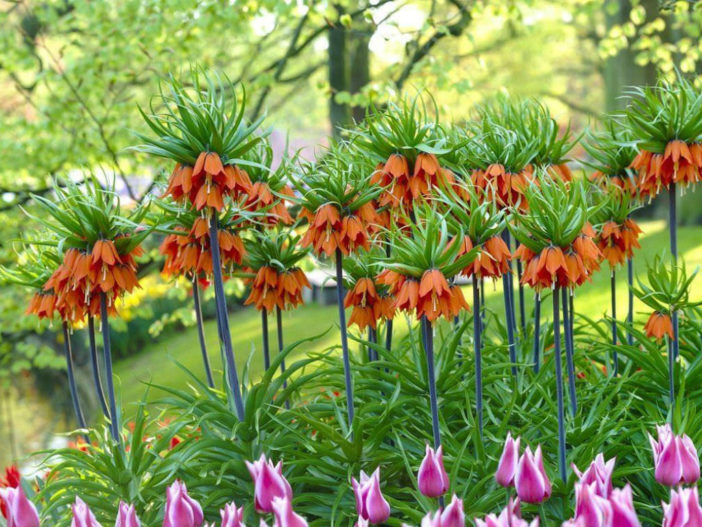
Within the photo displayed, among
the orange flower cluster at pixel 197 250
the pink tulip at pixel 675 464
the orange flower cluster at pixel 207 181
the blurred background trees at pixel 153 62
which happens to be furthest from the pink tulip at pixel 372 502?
the blurred background trees at pixel 153 62

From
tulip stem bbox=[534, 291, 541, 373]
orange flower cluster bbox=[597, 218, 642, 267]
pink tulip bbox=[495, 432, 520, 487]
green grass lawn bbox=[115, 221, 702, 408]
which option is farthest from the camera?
green grass lawn bbox=[115, 221, 702, 408]

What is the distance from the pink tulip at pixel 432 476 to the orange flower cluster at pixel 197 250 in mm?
1107

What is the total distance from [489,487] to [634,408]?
81 centimetres

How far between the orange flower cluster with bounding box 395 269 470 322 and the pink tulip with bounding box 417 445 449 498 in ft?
1.31

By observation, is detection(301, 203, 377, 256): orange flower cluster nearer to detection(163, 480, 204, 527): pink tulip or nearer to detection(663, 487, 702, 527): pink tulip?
detection(163, 480, 204, 527): pink tulip

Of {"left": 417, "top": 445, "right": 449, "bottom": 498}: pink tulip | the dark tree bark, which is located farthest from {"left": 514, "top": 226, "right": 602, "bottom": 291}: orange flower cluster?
the dark tree bark

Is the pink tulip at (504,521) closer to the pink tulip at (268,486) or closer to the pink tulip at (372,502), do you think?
the pink tulip at (372,502)

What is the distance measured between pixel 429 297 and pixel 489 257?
0.38 meters

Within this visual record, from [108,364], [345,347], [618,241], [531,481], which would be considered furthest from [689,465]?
[108,364]

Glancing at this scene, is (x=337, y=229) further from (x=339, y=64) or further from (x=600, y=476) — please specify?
(x=339, y=64)

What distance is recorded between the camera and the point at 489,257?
8.63 feet

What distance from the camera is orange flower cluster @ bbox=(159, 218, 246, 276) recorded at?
289cm

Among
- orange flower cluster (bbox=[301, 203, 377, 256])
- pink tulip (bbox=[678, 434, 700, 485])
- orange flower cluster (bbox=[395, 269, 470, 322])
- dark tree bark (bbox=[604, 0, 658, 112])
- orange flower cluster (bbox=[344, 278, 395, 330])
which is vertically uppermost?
dark tree bark (bbox=[604, 0, 658, 112])

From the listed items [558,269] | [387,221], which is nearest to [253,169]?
[387,221]
